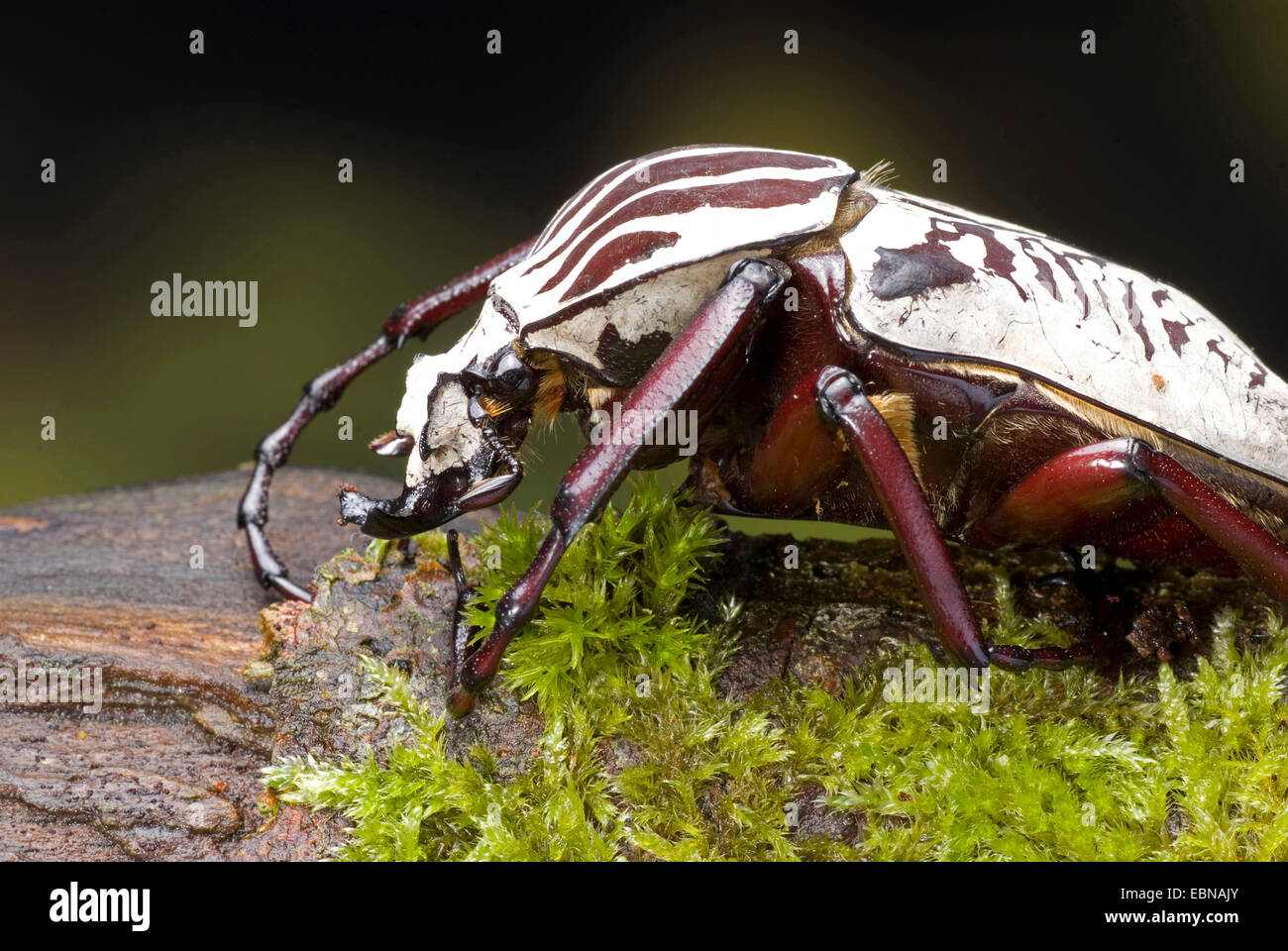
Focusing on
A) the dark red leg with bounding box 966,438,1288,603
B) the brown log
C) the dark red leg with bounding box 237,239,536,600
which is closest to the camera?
the dark red leg with bounding box 966,438,1288,603

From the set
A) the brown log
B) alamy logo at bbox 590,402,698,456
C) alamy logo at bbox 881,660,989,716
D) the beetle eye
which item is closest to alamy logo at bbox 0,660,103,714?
the brown log

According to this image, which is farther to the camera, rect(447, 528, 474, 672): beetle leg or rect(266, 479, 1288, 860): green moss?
rect(447, 528, 474, 672): beetle leg

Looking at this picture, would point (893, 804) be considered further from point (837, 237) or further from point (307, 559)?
point (307, 559)

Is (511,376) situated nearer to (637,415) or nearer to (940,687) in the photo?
(637,415)

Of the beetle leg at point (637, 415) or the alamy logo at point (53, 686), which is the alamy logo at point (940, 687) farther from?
the alamy logo at point (53, 686)

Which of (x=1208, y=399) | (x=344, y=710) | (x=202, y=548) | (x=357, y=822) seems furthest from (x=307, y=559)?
(x=1208, y=399)

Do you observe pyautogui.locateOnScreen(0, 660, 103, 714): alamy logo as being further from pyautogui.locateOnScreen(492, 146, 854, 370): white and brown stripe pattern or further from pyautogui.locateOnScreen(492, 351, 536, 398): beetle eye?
pyautogui.locateOnScreen(492, 146, 854, 370): white and brown stripe pattern

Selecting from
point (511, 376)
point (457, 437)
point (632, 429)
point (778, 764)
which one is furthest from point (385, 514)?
point (778, 764)
